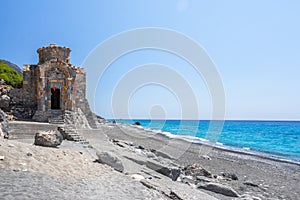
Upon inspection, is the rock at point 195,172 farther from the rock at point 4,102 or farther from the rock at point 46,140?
the rock at point 4,102

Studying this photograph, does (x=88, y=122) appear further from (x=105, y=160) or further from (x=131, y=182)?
(x=131, y=182)

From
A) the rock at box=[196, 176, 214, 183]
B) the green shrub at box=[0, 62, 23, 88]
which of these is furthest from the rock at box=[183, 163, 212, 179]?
the green shrub at box=[0, 62, 23, 88]

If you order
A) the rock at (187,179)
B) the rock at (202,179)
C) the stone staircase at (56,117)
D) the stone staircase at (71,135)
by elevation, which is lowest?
the rock at (202,179)

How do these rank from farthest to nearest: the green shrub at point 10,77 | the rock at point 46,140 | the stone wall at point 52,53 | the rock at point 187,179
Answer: the green shrub at point 10,77, the stone wall at point 52,53, the rock at point 187,179, the rock at point 46,140

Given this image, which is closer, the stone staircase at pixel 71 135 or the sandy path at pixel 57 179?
the sandy path at pixel 57 179

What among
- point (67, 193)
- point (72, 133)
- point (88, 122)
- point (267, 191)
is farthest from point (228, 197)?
point (88, 122)

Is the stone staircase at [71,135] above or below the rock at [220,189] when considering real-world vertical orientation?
above

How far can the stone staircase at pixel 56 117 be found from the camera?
17.6m

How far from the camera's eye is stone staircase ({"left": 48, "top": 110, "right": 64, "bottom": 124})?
695 inches

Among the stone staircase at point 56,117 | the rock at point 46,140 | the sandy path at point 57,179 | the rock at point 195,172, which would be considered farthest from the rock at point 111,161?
the stone staircase at point 56,117

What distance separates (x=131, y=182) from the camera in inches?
256

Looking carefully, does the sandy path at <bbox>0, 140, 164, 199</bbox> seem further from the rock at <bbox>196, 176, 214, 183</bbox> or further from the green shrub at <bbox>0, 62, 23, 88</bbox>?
the green shrub at <bbox>0, 62, 23, 88</bbox>

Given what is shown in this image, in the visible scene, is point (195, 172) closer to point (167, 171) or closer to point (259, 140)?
point (167, 171)

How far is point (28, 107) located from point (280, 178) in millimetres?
19107
